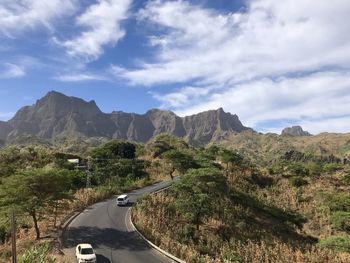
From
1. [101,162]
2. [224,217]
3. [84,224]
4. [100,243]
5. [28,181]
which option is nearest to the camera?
[100,243]

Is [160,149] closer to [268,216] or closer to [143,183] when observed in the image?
[143,183]

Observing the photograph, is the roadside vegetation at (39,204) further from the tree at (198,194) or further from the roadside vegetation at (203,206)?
the tree at (198,194)

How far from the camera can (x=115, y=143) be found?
106 metres

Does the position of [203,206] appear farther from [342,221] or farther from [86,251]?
[86,251]

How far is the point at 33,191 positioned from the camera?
34188mm

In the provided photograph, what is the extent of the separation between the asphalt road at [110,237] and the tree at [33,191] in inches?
133

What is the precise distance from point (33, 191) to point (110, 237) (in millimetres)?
7541

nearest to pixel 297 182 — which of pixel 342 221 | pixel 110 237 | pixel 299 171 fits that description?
pixel 299 171

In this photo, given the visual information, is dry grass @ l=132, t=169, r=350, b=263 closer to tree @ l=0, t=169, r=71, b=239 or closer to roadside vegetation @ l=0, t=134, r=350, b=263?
roadside vegetation @ l=0, t=134, r=350, b=263

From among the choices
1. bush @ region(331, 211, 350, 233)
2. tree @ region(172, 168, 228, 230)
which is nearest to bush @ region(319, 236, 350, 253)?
tree @ region(172, 168, 228, 230)

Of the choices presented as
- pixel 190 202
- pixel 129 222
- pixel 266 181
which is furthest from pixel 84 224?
pixel 266 181

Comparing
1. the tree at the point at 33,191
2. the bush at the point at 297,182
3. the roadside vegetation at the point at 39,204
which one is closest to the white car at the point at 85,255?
the roadside vegetation at the point at 39,204

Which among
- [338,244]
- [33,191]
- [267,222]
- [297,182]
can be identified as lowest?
[267,222]

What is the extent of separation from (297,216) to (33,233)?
3510 centimetres
